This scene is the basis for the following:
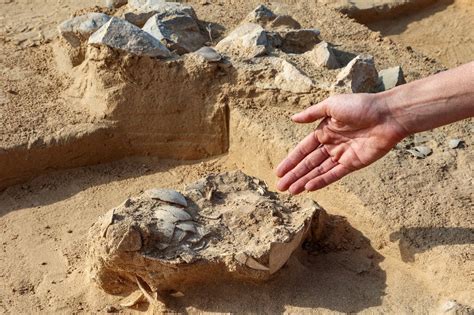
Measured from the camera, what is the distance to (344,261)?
294cm

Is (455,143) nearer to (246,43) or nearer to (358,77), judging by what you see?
(358,77)

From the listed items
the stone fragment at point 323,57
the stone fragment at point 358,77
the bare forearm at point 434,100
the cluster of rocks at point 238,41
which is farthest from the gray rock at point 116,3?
the bare forearm at point 434,100

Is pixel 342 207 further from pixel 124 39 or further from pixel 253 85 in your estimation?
pixel 124 39

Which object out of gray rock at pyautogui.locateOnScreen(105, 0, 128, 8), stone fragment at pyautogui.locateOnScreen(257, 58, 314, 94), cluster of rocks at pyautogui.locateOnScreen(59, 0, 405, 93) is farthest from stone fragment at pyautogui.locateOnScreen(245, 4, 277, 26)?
gray rock at pyautogui.locateOnScreen(105, 0, 128, 8)

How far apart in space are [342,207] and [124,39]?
135 cm

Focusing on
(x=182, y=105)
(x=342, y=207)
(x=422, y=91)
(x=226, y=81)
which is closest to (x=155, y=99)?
(x=182, y=105)

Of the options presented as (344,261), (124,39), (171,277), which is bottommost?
(344,261)

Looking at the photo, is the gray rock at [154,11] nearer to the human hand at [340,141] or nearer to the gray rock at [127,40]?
the gray rock at [127,40]

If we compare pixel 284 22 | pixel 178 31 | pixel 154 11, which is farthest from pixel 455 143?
pixel 154 11

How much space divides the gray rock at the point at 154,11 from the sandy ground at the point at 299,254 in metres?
0.55

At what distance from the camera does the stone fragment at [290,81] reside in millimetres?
3656

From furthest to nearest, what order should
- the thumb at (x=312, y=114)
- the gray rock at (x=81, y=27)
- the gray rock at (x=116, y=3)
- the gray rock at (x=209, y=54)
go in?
1. the gray rock at (x=116, y=3)
2. the gray rock at (x=81, y=27)
3. the gray rock at (x=209, y=54)
4. the thumb at (x=312, y=114)

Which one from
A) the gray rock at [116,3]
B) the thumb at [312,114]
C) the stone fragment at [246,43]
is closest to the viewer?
Result: the thumb at [312,114]

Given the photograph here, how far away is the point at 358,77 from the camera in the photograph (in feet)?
12.1
